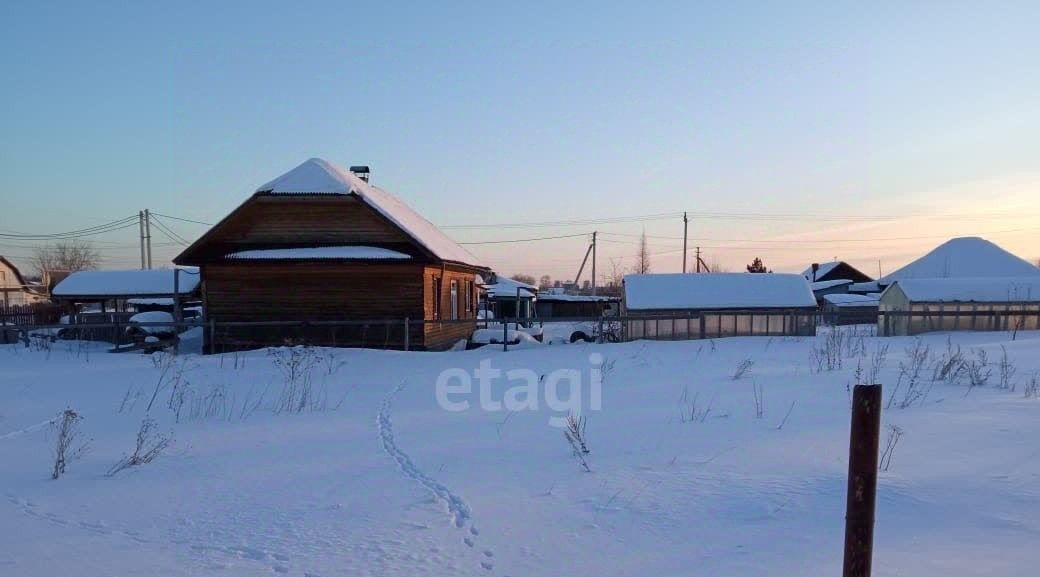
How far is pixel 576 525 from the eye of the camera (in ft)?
14.4

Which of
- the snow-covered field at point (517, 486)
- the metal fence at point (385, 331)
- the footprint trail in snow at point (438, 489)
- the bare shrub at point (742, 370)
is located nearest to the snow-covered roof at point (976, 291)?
the metal fence at point (385, 331)

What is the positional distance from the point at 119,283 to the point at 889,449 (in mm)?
34646

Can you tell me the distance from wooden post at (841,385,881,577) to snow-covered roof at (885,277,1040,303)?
29421 mm

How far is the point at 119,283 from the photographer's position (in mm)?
32438

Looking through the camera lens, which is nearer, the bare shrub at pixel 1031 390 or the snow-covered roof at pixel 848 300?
the bare shrub at pixel 1031 390

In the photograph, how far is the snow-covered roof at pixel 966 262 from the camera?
145ft

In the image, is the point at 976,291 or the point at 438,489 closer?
the point at 438,489

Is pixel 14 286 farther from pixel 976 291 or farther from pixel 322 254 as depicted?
pixel 976 291

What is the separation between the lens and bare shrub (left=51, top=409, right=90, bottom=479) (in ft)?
18.7

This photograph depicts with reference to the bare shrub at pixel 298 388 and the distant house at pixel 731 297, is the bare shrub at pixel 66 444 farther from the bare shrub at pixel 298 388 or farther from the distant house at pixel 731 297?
the distant house at pixel 731 297

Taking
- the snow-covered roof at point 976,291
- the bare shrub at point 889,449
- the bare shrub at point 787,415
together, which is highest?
the snow-covered roof at point 976,291

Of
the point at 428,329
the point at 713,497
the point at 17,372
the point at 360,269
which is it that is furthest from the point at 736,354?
the point at 17,372

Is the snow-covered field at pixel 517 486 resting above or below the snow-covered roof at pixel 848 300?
above

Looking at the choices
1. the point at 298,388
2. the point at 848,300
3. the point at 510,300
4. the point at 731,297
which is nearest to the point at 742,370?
the point at 298,388
